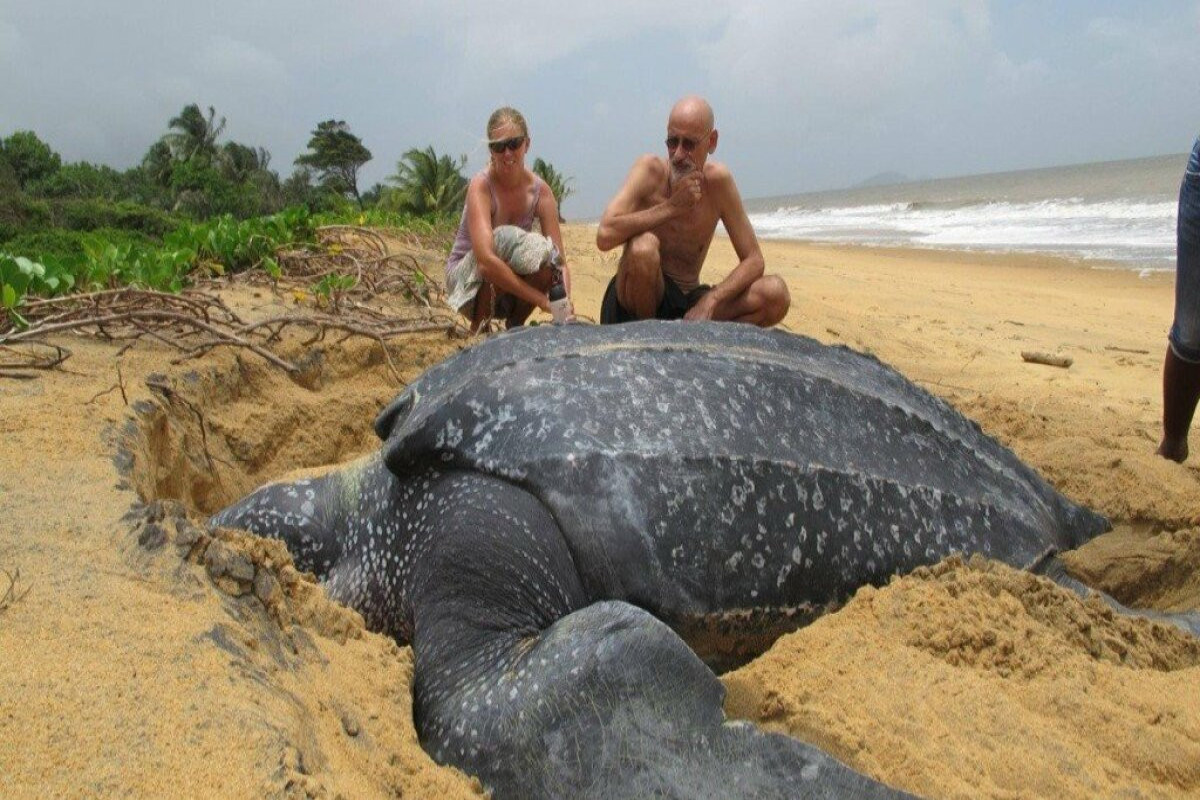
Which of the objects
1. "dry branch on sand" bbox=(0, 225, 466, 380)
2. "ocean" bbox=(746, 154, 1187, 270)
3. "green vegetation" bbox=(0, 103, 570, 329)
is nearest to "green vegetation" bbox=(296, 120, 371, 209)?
"green vegetation" bbox=(0, 103, 570, 329)

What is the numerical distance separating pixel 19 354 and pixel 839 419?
2148 millimetres

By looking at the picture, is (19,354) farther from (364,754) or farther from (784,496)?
(784,496)

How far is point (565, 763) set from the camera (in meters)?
1.23

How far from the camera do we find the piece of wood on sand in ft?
16.7

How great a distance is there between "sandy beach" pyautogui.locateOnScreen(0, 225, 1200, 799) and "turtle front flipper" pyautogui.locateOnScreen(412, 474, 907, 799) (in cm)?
6

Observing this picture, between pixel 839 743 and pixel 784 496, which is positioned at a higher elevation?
pixel 784 496

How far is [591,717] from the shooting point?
125 cm

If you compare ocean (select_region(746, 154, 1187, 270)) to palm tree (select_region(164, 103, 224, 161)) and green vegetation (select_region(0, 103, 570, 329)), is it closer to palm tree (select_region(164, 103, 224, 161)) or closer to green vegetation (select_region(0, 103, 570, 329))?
green vegetation (select_region(0, 103, 570, 329))

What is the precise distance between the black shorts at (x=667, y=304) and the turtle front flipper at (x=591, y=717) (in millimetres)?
2163

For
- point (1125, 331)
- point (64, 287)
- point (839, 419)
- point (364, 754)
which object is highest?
point (64, 287)

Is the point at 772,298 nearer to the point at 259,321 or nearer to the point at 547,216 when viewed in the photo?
the point at 547,216

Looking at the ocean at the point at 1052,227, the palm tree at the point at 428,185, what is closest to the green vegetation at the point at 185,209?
the palm tree at the point at 428,185

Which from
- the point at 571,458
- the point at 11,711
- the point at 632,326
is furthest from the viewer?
the point at 632,326

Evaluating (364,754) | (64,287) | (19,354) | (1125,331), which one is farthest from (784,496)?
(1125,331)
